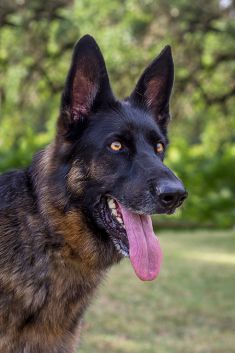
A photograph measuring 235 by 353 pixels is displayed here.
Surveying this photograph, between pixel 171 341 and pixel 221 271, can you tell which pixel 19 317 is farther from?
pixel 221 271

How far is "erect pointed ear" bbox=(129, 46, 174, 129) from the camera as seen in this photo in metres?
4.40

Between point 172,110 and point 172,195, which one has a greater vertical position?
point 172,195

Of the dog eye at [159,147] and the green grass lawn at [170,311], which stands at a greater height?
the dog eye at [159,147]

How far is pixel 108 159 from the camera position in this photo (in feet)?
13.0

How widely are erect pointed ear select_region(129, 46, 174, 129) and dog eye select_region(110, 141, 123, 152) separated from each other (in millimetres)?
504

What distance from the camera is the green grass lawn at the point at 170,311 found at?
24.3 feet

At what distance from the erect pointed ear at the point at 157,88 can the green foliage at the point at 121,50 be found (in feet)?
32.1

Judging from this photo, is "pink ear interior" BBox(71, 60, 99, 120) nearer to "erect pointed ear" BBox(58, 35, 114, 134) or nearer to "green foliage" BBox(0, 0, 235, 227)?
"erect pointed ear" BBox(58, 35, 114, 134)

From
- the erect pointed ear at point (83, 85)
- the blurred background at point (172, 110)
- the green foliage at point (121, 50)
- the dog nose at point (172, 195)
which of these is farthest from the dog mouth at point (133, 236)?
the green foliage at point (121, 50)

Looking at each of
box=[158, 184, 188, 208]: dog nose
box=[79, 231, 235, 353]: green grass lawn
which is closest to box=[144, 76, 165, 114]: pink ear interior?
box=[158, 184, 188, 208]: dog nose

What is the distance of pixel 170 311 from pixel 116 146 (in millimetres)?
5940

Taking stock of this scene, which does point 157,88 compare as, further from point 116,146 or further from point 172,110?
point 172,110

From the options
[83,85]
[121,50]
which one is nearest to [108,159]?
[83,85]

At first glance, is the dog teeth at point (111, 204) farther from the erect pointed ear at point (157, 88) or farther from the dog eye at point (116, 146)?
the erect pointed ear at point (157, 88)
